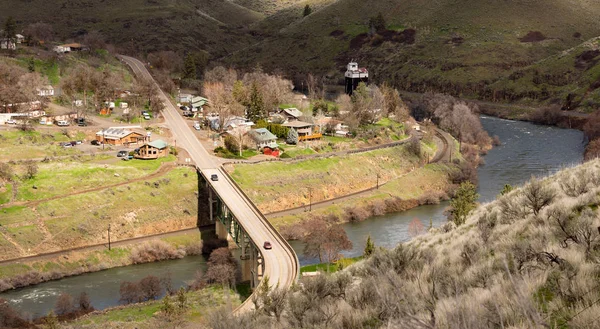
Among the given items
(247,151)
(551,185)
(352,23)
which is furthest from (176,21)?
(551,185)

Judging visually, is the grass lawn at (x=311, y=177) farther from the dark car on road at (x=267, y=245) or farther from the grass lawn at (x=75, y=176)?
the dark car on road at (x=267, y=245)

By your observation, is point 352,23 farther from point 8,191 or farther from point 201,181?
point 8,191

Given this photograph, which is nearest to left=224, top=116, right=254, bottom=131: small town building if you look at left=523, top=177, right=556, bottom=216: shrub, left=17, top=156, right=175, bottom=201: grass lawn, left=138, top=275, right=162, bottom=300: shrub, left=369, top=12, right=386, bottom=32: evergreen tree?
left=17, top=156, right=175, bottom=201: grass lawn

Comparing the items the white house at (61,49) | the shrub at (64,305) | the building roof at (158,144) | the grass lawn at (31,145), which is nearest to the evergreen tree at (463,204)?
the shrub at (64,305)

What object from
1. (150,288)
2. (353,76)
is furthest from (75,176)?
(353,76)

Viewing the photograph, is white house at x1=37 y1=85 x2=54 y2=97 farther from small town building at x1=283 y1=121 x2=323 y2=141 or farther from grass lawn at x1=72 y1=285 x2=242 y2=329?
grass lawn at x1=72 y1=285 x2=242 y2=329
